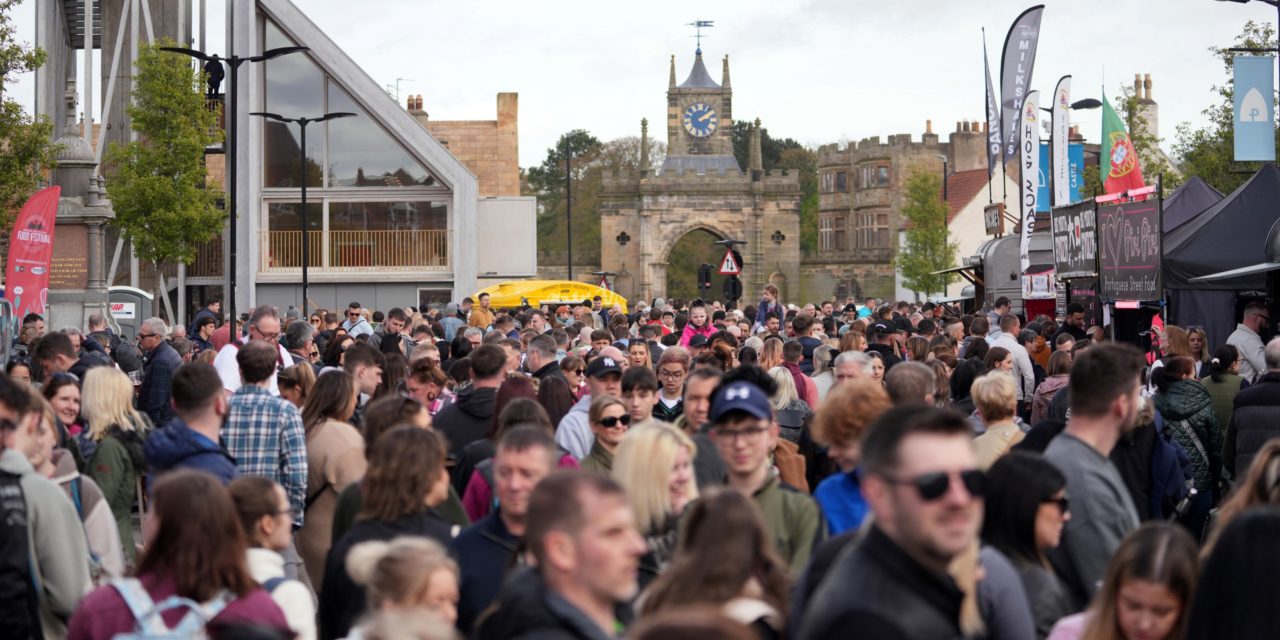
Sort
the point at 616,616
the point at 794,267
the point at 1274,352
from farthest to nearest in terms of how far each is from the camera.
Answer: the point at 794,267
the point at 1274,352
the point at 616,616

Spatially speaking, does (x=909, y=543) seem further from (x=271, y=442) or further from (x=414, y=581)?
(x=271, y=442)

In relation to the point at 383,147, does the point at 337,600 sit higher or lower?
lower

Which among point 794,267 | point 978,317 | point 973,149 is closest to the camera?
point 978,317

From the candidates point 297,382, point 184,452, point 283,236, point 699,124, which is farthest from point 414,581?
point 699,124

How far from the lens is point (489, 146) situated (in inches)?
2327

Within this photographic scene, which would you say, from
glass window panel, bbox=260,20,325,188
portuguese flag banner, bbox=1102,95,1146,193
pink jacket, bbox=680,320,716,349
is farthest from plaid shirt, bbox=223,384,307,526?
glass window panel, bbox=260,20,325,188

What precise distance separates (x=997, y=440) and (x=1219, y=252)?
1089 cm

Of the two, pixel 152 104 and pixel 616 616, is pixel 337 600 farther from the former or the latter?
pixel 152 104

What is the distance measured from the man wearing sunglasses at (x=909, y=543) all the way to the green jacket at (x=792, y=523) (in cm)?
199

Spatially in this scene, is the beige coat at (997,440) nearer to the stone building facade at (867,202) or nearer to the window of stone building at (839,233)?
the stone building facade at (867,202)

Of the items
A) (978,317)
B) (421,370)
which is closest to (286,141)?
(978,317)

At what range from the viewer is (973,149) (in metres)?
101

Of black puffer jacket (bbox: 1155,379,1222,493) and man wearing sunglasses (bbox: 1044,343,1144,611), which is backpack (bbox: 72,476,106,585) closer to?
man wearing sunglasses (bbox: 1044,343,1144,611)

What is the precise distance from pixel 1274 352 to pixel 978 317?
7154 millimetres
